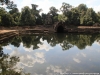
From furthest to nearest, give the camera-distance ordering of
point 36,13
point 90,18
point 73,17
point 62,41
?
1. point 36,13
2. point 73,17
3. point 90,18
4. point 62,41

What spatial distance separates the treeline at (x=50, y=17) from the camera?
44.9m

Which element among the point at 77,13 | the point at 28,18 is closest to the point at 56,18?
the point at 77,13

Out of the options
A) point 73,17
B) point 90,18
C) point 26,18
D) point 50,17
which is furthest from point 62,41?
point 50,17

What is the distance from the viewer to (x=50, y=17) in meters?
55.7

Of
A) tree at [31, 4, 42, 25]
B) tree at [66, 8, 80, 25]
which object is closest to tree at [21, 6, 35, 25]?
tree at [31, 4, 42, 25]

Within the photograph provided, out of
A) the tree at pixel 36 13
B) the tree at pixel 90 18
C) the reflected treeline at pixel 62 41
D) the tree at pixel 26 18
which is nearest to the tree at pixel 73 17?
the tree at pixel 90 18

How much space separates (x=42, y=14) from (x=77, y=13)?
14.6m

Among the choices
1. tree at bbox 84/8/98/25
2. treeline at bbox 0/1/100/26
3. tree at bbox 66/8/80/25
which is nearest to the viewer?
treeline at bbox 0/1/100/26

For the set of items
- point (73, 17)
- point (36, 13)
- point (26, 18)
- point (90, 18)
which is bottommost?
point (90, 18)

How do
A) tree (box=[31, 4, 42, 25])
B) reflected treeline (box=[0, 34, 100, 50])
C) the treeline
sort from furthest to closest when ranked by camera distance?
1. tree (box=[31, 4, 42, 25])
2. the treeline
3. reflected treeline (box=[0, 34, 100, 50])

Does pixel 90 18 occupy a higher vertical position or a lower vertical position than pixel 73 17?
lower

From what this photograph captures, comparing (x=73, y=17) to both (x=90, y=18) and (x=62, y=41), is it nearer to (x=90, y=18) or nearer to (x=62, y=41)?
(x=90, y=18)

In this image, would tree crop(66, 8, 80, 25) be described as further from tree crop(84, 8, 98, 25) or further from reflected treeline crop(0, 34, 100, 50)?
reflected treeline crop(0, 34, 100, 50)

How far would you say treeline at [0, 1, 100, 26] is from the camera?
4492 centimetres
